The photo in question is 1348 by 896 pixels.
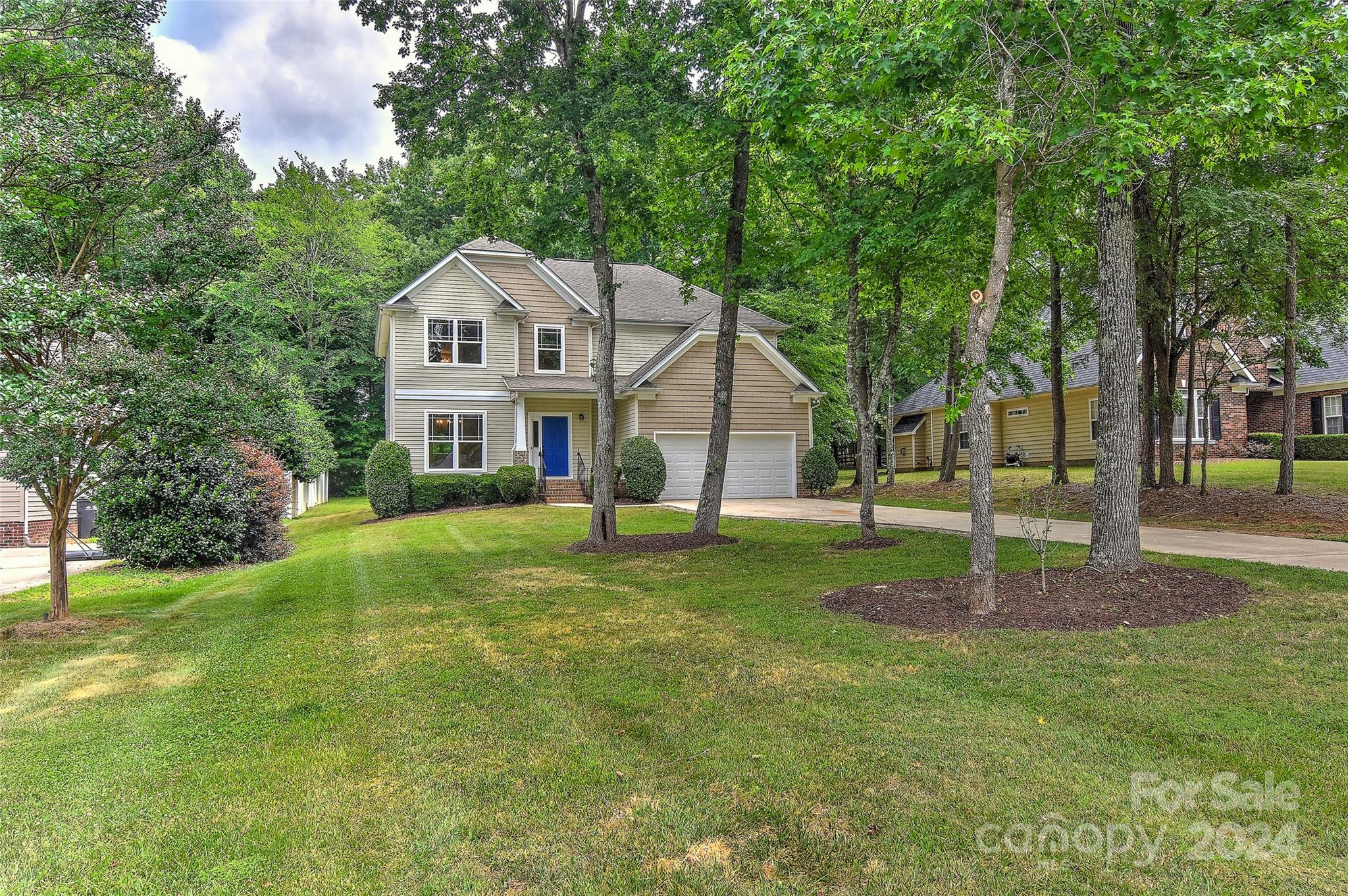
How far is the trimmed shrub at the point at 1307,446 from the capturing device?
22219mm

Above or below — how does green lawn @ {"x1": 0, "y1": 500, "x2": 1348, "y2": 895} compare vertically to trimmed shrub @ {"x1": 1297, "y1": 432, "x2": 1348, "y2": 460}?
below

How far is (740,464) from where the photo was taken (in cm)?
2141

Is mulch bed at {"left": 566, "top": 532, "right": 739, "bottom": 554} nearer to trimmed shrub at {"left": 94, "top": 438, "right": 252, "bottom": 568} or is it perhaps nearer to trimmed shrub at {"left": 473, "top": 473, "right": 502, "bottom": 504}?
trimmed shrub at {"left": 94, "top": 438, "right": 252, "bottom": 568}

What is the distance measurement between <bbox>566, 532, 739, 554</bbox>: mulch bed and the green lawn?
4.22 meters

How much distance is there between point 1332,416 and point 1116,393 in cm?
2380

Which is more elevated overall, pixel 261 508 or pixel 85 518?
pixel 261 508

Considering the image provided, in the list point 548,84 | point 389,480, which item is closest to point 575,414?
point 389,480

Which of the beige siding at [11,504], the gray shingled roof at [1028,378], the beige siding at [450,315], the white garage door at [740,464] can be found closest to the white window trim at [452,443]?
the beige siding at [450,315]

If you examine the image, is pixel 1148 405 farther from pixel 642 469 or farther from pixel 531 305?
pixel 531 305

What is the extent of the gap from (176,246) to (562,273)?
1816 centimetres

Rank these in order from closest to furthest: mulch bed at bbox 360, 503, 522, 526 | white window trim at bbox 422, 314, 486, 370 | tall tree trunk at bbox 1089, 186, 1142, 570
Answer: tall tree trunk at bbox 1089, 186, 1142, 570 → mulch bed at bbox 360, 503, 522, 526 → white window trim at bbox 422, 314, 486, 370

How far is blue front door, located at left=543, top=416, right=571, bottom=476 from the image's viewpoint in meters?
22.4

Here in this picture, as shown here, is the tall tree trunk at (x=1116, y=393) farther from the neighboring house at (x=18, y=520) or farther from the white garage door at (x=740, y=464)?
the neighboring house at (x=18, y=520)


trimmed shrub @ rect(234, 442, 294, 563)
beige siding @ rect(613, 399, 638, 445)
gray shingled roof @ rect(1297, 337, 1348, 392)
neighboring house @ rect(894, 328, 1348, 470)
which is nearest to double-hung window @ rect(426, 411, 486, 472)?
beige siding @ rect(613, 399, 638, 445)
